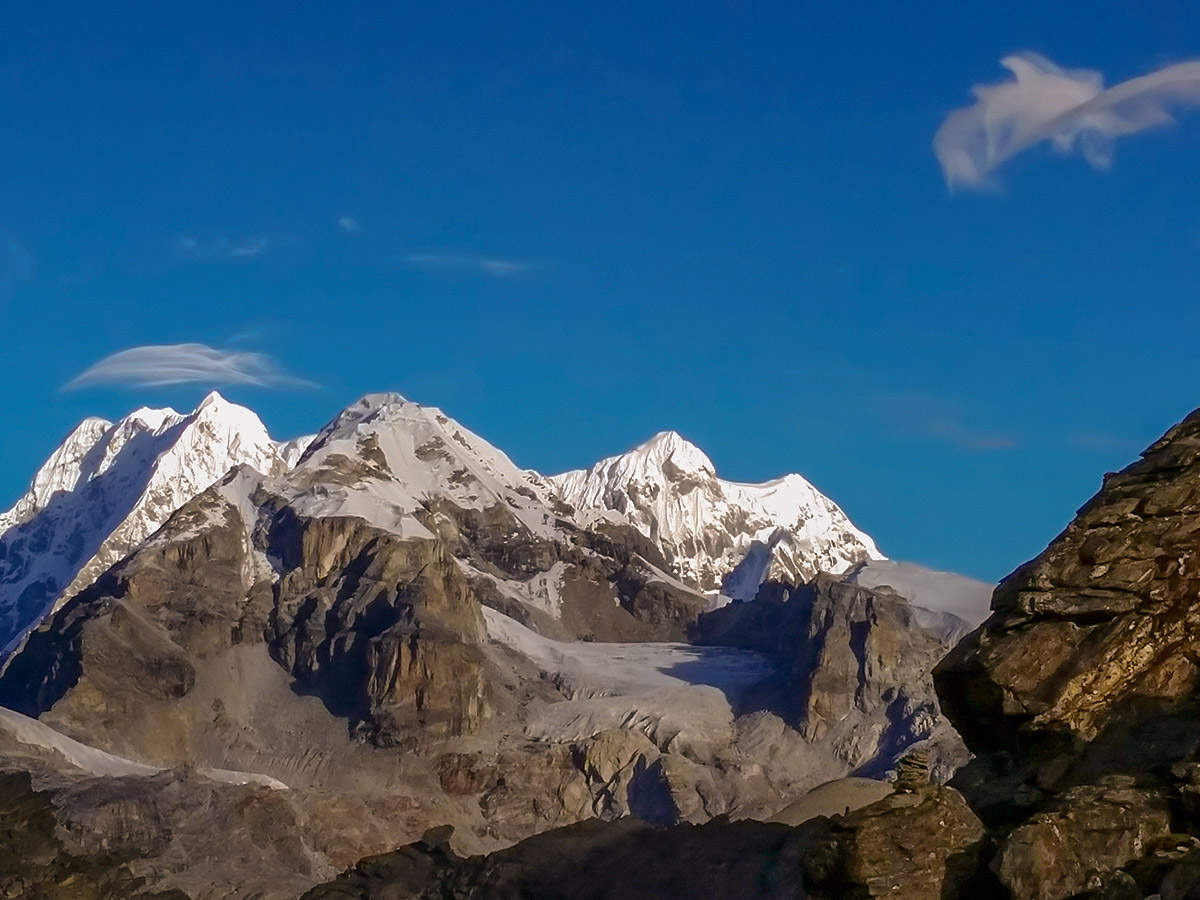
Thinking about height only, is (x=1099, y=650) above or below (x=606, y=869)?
below

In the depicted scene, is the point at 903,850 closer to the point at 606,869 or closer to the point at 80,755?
the point at 606,869

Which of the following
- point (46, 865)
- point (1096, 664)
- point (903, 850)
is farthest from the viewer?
point (46, 865)

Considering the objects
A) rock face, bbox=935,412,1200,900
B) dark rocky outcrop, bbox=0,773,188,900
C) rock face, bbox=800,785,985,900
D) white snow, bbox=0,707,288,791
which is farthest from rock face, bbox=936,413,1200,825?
white snow, bbox=0,707,288,791

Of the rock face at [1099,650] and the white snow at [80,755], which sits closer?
the rock face at [1099,650]

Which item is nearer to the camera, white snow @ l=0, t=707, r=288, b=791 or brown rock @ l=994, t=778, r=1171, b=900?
brown rock @ l=994, t=778, r=1171, b=900

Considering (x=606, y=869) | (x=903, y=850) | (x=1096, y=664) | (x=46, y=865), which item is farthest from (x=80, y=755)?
(x=903, y=850)

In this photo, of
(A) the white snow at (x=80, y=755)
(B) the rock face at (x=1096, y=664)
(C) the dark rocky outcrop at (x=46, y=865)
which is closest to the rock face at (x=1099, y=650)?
(B) the rock face at (x=1096, y=664)

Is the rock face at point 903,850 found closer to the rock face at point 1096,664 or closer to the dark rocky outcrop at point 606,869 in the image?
the rock face at point 1096,664

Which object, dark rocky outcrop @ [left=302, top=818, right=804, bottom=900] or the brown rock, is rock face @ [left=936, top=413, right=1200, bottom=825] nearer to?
the brown rock

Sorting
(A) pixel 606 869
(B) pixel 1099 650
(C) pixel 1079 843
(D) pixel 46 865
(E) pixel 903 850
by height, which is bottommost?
(E) pixel 903 850

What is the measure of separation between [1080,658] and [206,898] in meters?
107

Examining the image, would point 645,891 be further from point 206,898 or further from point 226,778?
point 226,778

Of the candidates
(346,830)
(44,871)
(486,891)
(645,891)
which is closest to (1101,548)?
(486,891)

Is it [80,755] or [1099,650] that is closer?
[1099,650]
